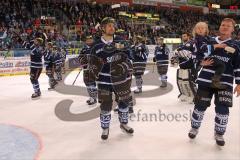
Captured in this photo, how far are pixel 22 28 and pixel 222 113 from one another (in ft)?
51.0

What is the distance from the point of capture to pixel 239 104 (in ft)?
26.8

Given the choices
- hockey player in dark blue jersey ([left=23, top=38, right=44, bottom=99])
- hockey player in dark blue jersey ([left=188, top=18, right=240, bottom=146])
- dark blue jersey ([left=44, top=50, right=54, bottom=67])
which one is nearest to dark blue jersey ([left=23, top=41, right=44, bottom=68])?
hockey player in dark blue jersey ([left=23, top=38, right=44, bottom=99])

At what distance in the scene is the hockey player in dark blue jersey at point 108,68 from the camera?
5.08 metres

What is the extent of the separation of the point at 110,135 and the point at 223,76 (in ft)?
6.59

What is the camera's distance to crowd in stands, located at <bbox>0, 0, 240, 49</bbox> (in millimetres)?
17766

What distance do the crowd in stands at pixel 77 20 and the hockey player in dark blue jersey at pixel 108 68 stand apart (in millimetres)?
10338

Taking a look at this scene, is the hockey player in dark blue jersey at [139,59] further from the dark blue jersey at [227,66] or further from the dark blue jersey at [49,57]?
the dark blue jersey at [227,66]

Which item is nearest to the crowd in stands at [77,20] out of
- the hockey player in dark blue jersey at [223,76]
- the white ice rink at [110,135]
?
the white ice rink at [110,135]

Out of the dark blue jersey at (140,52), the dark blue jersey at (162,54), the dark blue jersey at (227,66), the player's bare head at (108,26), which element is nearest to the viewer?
the dark blue jersey at (227,66)

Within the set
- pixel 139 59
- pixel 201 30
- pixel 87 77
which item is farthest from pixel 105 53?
pixel 139 59

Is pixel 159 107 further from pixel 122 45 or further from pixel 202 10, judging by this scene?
pixel 202 10

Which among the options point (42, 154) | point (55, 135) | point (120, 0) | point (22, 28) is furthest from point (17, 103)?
point (120, 0)

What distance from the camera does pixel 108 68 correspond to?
5152 mm

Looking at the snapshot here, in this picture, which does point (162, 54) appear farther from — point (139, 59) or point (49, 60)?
point (49, 60)
